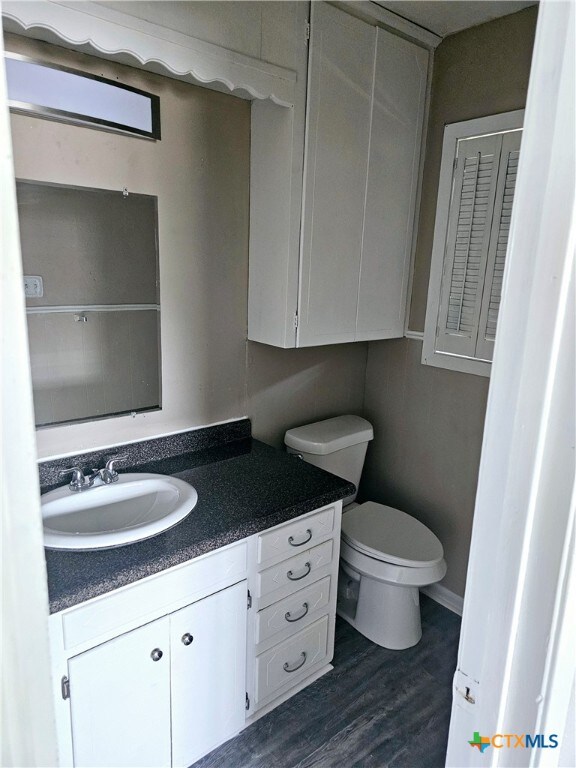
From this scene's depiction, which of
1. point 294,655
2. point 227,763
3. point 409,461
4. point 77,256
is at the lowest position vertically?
point 227,763

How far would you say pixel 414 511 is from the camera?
236 centimetres

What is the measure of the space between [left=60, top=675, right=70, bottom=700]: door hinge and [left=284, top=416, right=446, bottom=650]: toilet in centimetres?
111

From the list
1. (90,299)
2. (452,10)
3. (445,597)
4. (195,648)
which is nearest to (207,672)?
(195,648)

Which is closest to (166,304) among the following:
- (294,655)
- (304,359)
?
(304,359)

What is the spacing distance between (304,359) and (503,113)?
1179 millimetres

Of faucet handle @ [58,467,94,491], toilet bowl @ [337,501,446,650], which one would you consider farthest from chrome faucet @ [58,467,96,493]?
toilet bowl @ [337,501,446,650]

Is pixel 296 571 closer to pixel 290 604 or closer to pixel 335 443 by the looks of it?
pixel 290 604

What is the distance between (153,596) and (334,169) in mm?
1448

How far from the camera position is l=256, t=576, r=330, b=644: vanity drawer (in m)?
1.57

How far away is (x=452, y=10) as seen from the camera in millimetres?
1773

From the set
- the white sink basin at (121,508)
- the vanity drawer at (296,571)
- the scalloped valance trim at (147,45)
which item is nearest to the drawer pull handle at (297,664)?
the vanity drawer at (296,571)

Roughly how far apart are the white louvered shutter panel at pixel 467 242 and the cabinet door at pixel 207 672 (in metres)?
1.31

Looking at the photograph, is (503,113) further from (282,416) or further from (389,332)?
(282,416)

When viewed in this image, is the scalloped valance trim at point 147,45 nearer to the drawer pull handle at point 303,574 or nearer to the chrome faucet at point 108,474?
the chrome faucet at point 108,474
